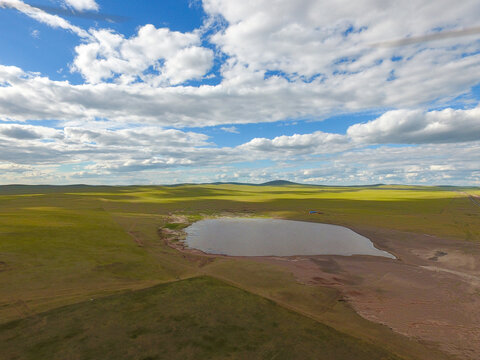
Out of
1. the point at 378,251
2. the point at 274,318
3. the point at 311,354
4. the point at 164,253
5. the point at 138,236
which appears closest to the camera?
the point at 311,354

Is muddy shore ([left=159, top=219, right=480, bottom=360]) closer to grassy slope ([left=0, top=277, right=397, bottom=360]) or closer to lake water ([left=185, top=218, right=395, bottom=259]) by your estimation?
lake water ([left=185, top=218, right=395, bottom=259])

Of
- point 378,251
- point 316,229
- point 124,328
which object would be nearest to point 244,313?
point 124,328

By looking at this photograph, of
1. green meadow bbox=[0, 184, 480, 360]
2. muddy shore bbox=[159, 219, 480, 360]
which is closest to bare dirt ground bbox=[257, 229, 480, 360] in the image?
muddy shore bbox=[159, 219, 480, 360]

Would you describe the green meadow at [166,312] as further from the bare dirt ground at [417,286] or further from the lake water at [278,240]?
the lake water at [278,240]

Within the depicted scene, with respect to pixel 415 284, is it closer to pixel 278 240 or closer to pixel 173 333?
pixel 278 240

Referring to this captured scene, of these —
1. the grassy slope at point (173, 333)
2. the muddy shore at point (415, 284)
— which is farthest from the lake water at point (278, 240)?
the grassy slope at point (173, 333)

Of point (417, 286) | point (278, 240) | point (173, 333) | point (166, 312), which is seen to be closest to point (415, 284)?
point (417, 286)

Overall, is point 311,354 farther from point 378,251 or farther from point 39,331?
point 378,251
